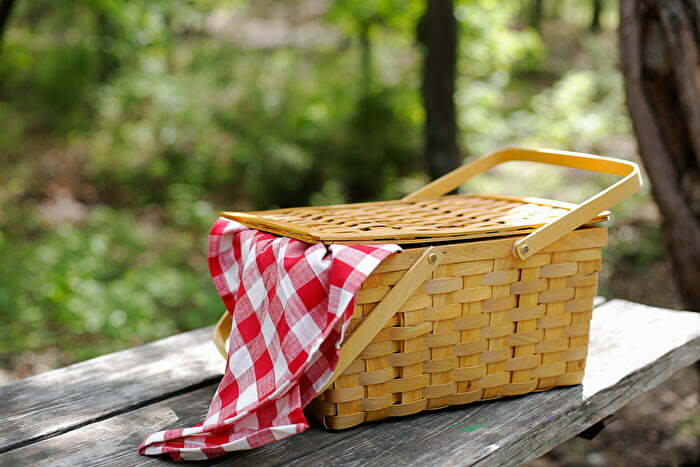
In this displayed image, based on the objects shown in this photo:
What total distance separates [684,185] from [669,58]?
0.40 m

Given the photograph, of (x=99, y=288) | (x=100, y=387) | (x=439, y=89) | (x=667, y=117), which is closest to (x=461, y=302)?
(x=100, y=387)

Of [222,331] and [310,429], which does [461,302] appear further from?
[222,331]

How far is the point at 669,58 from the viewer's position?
1.95 meters

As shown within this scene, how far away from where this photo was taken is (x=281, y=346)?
1047 millimetres

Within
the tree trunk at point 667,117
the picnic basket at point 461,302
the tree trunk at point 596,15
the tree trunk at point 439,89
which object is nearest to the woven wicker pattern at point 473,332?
the picnic basket at point 461,302

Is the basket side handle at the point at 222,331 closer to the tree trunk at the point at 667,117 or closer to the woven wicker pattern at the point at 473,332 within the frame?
the woven wicker pattern at the point at 473,332

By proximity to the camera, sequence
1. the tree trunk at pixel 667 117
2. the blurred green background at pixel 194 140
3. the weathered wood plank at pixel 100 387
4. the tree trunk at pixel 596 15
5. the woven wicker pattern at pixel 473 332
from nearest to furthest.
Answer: the woven wicker pattern at pixel 473 332 → the weathered wood plank at pixel 100 387 → the tree trunk at pixel 667 117 → the blurred green background at pixel 194 140 → the tree trunk at pixel 596 15

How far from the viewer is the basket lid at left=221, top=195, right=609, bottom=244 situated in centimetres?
107

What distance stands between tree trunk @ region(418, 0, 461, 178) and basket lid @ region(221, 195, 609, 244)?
179 centimetres

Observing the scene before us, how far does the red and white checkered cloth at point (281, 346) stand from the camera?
0.99 meters

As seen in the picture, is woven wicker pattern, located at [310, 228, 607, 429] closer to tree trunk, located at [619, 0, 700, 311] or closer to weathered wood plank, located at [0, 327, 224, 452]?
weathered wood plank, located at [0, 327, 224, 452]

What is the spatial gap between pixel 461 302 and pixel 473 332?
0.23ft

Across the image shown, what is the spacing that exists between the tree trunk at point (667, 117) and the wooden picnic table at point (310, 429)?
52cm

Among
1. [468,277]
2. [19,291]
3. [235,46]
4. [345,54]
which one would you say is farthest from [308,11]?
[468,277]
